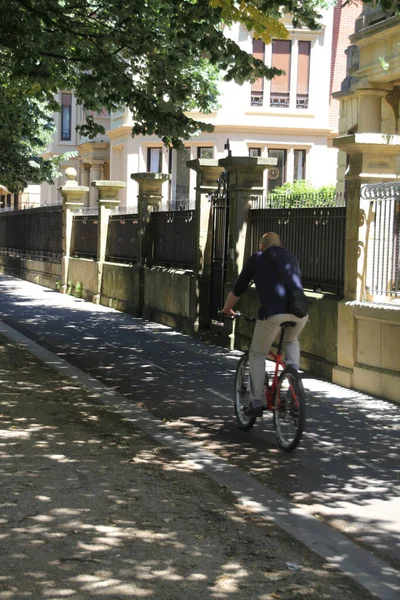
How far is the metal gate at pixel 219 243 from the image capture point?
1634 centimetres

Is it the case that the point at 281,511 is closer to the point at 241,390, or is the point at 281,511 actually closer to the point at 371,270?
the point at 241,390

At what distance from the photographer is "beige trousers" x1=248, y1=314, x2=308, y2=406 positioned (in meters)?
8.70

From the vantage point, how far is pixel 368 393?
11.4 m

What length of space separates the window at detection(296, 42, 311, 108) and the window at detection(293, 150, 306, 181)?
169 cm

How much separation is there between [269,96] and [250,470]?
31.0 meters

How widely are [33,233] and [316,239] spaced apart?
2127 centimetres

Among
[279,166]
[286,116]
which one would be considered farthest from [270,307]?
[286,116]

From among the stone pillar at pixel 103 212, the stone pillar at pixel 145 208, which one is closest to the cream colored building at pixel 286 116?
the stone pillar at pixel 103 212

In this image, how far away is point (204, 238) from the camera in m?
17.3

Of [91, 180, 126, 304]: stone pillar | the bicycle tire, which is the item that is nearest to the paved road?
the bicycle tire

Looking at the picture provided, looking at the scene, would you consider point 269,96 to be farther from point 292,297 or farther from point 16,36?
point 292,297

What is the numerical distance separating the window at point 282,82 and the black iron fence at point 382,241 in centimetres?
2650

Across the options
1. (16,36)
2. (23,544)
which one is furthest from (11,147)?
(23,544)

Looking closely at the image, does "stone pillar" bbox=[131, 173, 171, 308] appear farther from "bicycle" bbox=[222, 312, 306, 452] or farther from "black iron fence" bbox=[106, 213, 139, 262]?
"bicycle" bbox=[222, 312, 306, 452]
